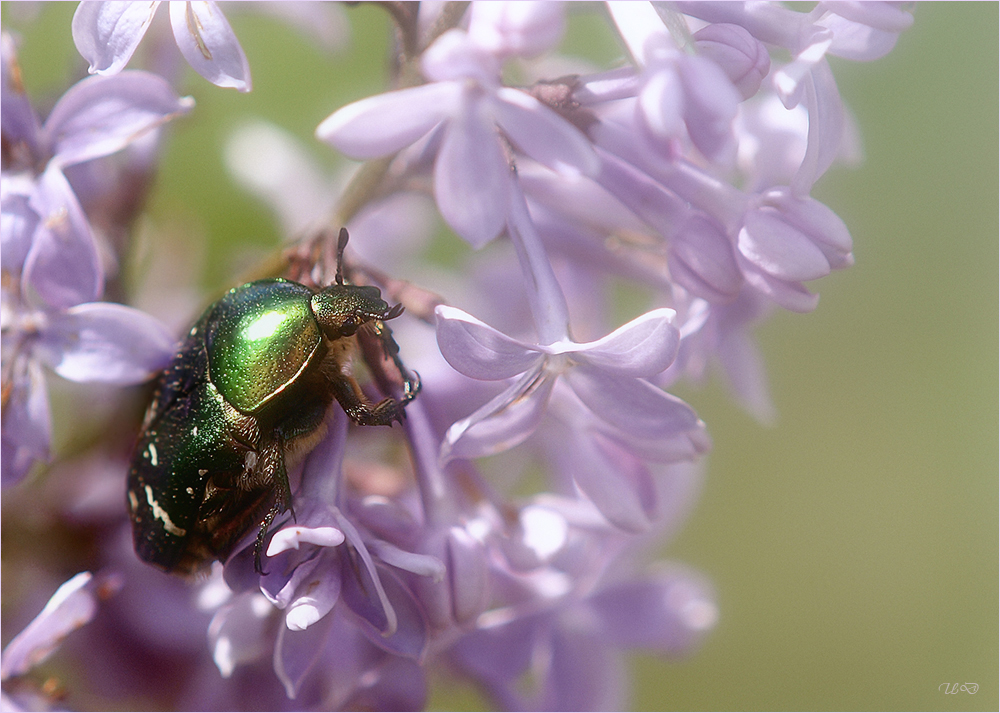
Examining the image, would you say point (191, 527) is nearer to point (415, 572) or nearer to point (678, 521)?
point (415, 572)

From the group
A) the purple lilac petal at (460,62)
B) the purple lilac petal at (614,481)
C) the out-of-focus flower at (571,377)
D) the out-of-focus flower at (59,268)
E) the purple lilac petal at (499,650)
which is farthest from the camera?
the purple lilac petal at (499,650)

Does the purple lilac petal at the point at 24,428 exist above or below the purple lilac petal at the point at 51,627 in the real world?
above

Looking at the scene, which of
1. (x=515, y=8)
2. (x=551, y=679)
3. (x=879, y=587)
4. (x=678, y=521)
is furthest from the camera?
(x=879, y=587)

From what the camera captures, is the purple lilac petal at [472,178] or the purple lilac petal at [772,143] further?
the purple lilac petal at [772,143]

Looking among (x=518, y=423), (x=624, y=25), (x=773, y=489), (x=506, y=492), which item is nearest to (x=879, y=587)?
(x=773, y=489)
